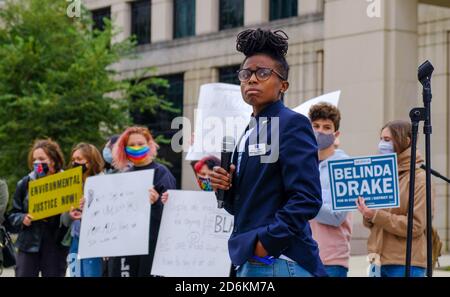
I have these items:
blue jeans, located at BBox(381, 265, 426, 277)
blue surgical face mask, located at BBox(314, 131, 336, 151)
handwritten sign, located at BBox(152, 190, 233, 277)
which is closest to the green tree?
handwritten sign, located at BBox(152, 190, 233, 277)

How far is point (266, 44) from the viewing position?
16.6 feet

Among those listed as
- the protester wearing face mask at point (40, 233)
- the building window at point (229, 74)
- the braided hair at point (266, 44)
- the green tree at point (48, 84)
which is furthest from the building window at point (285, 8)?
the braided hair at point (266, 44)

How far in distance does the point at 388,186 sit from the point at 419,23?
20.2 m

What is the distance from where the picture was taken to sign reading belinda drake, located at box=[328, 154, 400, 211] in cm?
771

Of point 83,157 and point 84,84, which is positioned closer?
point 83,157

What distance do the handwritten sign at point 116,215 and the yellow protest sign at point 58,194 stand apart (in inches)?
4.8

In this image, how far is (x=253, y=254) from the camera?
4879 mm

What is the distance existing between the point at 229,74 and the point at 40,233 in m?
23.4

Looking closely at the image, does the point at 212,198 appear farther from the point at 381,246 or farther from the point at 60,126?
the point at 60,126

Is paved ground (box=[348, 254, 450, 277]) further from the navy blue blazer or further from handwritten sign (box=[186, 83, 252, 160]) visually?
the navy blue blazer

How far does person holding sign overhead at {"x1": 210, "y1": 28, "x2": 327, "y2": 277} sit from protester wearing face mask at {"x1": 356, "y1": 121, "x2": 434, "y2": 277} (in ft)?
9.51

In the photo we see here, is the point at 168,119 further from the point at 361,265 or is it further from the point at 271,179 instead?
the point at 271,179

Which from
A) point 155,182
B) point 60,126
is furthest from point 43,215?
point 60,126

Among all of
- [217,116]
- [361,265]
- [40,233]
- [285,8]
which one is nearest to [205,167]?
[217,116]
